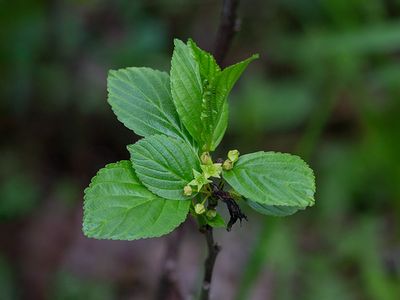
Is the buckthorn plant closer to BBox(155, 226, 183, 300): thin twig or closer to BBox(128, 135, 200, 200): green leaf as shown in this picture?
BBox(128, 135, 200, 200): green leaf

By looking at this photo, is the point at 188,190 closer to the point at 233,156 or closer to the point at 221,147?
the point at 233,156

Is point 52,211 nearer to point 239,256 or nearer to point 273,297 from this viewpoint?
point 239,256

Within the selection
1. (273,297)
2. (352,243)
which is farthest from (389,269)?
(273,297)

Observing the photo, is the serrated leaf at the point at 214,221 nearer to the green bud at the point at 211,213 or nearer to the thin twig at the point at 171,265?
the green bud at the point at 211,213

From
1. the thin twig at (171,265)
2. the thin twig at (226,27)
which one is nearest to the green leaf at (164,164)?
the thin twig at (226,27)

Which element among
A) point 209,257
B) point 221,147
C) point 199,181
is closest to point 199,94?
point 199,181

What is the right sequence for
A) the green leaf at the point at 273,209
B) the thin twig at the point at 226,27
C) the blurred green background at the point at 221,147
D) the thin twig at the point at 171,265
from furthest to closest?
1. the blurred green background at the point at 221,147
2. the thin twig at the point at 171,265
3. the thin twig at the point at 226,27
4. the green leaf at the point at 273,209
